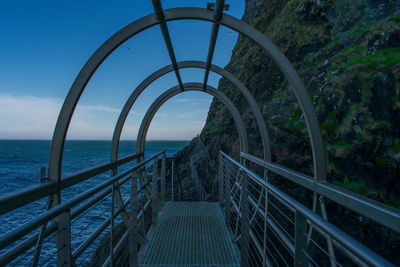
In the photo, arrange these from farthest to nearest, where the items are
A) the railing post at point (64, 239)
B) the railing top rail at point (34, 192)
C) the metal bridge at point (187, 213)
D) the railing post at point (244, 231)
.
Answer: the railing post at point (244, 231) → the railing top rail at point (34, 192) → the railing post at point (64, 239) → the metal bridge at point (187, 213)

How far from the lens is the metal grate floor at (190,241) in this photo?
283 cm

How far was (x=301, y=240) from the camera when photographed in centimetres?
118

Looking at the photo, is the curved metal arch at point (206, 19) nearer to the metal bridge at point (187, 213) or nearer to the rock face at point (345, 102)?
the metal bridge at point (187, 213)

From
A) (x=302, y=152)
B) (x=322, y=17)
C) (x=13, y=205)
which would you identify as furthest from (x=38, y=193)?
(x=322, y=17)

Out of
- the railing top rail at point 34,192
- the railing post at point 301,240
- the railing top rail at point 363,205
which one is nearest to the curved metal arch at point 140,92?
the railing top rail at point 34,192

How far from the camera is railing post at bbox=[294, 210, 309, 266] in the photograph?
1.16 m

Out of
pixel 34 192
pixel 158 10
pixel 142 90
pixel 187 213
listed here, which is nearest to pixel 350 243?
pixel 34 192

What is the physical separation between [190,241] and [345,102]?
16.5 ft

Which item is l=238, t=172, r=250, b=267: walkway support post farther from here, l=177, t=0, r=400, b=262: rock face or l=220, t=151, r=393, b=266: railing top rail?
l=177, t=0, r=400, b=262: rock face

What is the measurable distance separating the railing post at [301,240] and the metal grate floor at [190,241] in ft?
5.93

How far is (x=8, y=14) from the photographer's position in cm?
934

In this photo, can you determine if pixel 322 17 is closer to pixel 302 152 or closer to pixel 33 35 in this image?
pixel 302 152

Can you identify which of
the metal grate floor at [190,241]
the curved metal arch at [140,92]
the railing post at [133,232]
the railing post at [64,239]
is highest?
the curved metal arch at [140,92]

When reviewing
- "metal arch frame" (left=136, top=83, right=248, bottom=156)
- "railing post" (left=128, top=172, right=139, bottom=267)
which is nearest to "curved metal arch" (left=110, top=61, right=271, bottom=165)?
"metal arch frame" (left=136, top=83, right=248, bottom=156)
